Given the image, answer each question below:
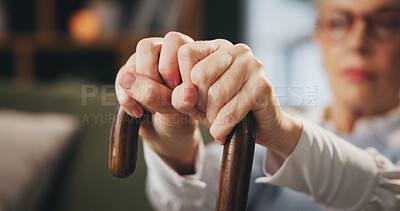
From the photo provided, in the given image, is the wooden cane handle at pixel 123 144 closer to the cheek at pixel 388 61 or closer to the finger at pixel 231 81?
the finger at pixel 231 81

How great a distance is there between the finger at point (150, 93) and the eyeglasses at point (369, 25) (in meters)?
0.40

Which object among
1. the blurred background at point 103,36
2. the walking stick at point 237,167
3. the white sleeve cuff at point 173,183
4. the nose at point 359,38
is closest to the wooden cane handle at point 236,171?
the walking stick at point 237,167

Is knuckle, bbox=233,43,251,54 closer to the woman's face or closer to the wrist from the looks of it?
the wrist

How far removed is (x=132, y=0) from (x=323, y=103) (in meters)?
0.91

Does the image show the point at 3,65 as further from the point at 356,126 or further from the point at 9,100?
the point at 356,126

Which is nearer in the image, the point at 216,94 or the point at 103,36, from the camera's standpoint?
the point at 216,94

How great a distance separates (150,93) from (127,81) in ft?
0.08

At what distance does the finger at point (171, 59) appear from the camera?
25cm

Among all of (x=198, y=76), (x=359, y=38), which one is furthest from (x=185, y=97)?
(x=359, y=38)

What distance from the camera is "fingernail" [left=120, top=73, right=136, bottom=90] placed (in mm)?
263

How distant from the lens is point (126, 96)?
0.88 ft

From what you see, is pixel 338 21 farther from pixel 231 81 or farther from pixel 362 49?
pixel 231 81

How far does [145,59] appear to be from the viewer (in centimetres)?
26

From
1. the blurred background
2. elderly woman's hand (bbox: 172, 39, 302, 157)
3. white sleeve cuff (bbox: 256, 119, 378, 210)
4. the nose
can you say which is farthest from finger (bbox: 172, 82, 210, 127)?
the blurred background
